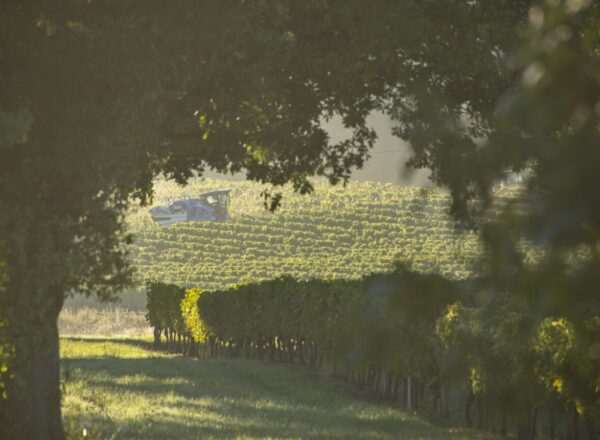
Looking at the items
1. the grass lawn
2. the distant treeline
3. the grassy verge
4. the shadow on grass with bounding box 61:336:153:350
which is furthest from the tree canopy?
the grassy verge

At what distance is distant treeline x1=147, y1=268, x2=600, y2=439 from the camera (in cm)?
193


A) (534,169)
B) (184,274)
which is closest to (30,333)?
(534,169)

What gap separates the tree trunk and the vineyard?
3211 inches

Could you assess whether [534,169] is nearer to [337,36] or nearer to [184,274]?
[337,36]

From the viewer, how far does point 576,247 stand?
157 centimetres

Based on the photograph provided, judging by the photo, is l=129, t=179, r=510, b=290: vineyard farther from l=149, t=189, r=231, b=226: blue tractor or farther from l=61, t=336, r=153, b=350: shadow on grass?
l=61, t=336, r=153, b=350: shadow on grass

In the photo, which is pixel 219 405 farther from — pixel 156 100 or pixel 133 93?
pixel 133 93

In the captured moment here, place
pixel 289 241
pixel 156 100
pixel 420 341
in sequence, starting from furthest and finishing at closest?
1. pixel 289 241
2. pixel 156 100
3. pixel 420 341

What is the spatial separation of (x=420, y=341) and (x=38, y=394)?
41.2 ft

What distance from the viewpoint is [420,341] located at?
7.63ft

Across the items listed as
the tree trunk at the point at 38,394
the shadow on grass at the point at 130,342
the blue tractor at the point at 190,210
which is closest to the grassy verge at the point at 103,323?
the shadow on grass at the point at 130,342

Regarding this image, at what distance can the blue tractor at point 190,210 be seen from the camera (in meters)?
134

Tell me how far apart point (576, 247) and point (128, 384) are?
2587 centimetres

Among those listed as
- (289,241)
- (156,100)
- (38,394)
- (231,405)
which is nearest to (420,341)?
(156,100)
